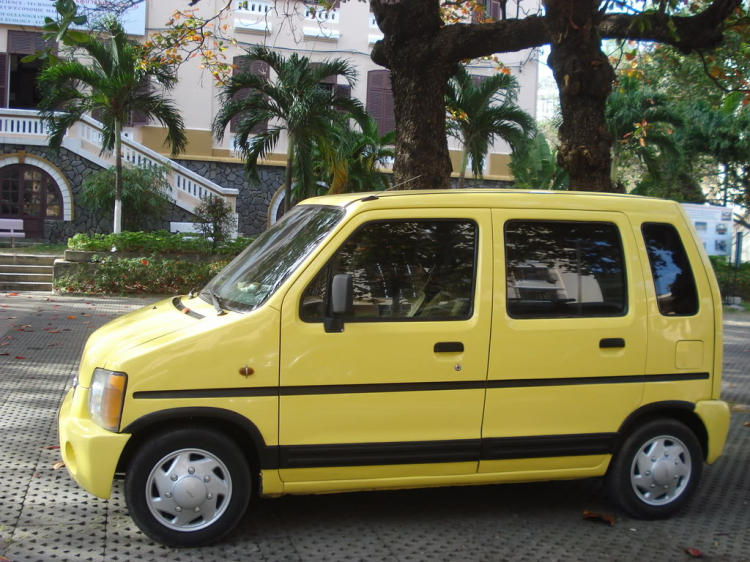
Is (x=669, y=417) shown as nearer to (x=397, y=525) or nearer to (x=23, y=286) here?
(x=397, y=525)

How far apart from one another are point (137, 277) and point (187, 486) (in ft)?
41.6

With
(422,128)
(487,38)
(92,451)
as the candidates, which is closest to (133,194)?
(422,128)

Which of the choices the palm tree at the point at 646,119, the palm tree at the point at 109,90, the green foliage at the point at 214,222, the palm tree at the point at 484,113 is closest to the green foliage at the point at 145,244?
the green foliage at the point at 214,222

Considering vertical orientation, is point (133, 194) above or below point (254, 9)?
below

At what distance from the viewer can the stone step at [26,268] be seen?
17531 millimetres

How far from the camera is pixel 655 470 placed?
17.2 feet

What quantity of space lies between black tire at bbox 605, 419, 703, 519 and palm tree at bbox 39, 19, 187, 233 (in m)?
13.7

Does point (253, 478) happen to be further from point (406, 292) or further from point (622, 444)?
point (622, 444)

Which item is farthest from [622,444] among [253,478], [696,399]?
[253,478]

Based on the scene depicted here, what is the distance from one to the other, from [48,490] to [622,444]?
368cm

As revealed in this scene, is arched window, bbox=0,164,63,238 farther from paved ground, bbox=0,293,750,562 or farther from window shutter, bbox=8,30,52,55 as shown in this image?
paved ground, bbox=0,293,750,562

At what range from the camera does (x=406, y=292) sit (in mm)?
4832

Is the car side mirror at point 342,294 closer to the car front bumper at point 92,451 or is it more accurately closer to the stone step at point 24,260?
the car front bumper at point 92,451

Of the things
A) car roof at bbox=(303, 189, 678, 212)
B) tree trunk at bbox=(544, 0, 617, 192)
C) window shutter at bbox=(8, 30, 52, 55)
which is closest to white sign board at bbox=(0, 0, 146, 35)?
window shutter at bbox=(8, 30, 52, 55)
